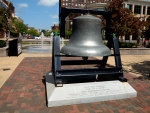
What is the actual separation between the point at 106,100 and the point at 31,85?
261 cm

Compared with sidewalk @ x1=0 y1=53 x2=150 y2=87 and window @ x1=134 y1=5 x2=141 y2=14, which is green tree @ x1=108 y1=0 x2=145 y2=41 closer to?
sidewalk @ x1=0 y1=53 x2=150 y2=87

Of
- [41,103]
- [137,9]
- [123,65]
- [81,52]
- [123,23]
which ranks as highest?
[137,9]

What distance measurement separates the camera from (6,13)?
17.2m

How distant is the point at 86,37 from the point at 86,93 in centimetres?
148

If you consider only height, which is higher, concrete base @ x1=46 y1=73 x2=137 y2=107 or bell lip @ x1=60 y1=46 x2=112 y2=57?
bell lip @ x1=60 y1=46 x2=112 y2=57

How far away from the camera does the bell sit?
3.81m

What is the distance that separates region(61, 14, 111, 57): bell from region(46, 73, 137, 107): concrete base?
1.01m

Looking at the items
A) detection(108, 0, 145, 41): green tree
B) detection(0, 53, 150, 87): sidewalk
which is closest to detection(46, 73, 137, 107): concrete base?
detection(0, 53, 150, 87): sidewalk

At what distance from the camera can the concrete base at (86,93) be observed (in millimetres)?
3975

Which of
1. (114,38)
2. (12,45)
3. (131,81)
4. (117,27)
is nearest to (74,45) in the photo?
(114,38)

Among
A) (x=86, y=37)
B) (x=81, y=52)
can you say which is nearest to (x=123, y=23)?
(x=86, y=37)

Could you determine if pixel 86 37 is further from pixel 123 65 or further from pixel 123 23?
pixel 123 23

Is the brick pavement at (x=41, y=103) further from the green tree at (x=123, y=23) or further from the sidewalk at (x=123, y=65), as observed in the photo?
the green tree at (x=123, y=23)

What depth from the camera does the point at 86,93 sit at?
4195 millimetres
